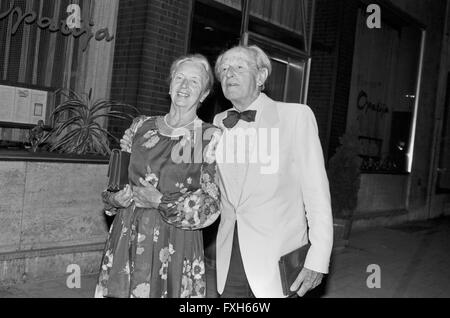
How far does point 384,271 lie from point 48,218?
4684 millimetres

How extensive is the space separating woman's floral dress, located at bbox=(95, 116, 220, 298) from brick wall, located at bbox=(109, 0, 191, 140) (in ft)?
12.5

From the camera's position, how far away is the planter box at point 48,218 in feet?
16.3

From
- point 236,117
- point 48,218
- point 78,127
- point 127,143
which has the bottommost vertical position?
point 48,218

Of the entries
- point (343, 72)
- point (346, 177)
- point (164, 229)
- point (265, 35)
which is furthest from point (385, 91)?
point (164, 229)

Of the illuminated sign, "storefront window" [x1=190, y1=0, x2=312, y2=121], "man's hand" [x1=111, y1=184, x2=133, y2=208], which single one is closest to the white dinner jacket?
"man's hand" [x1=111, y1=184, x2=133, y2=208]

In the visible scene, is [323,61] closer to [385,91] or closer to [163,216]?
[385,91]

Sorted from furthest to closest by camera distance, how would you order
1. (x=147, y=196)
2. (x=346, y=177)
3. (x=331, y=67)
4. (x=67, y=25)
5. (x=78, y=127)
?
(x=331, y=67)
(x=346, y=177)
(x=67, y=25)
(x=78, y=127)
(x=147, y=196)

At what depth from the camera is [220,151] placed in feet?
9.34

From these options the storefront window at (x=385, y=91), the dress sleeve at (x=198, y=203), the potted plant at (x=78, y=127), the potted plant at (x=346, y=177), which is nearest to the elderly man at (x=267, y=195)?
the dress sleeve at (x=198, y=203)

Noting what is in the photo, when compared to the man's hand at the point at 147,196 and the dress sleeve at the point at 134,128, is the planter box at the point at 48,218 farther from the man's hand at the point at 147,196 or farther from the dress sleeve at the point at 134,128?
the man's hand at the point at 147,196

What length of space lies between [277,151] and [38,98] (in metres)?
4.04
